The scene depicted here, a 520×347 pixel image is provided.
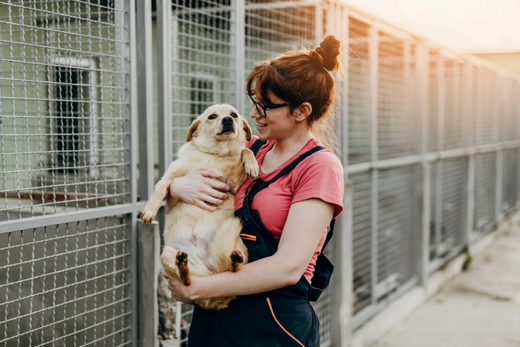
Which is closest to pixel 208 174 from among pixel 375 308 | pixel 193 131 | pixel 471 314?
pixel 193 131

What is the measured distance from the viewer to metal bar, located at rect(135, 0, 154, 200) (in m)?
2.66

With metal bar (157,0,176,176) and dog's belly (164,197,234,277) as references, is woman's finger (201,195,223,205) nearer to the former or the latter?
dog's belly (164,197,234,277)

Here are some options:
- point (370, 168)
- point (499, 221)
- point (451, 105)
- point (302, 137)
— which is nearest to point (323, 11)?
point (370, 168)

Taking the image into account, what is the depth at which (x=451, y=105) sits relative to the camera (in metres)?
7.36

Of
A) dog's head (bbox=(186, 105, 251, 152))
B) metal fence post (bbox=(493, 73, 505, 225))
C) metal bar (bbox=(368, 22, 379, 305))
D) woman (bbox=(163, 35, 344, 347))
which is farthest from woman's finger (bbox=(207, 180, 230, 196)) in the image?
metal fence post (bbox=(493, 73, 505, 225))

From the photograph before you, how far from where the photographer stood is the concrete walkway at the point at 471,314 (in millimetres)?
4938

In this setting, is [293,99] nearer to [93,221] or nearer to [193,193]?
[193,193]

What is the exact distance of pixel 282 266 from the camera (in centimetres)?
170

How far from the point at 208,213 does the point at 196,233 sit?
94mm

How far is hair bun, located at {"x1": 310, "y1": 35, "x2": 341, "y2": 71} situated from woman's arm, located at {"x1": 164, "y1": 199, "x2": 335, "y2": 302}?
0.55 metres

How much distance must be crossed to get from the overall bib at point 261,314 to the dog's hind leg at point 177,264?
20cm

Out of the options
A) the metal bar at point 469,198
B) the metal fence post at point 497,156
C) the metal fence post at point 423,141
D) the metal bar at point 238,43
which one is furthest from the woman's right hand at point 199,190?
the metal fence post at point 497,156

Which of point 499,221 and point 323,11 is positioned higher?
point 323,11

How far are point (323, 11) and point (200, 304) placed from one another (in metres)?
3.02
